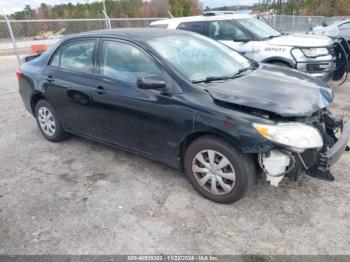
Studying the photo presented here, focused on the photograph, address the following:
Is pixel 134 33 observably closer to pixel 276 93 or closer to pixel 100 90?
pixel 100 90

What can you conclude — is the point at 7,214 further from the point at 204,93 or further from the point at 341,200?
the point at 341,200

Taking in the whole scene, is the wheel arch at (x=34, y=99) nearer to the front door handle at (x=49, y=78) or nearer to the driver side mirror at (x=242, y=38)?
the front door handle at (x=49, y=78)

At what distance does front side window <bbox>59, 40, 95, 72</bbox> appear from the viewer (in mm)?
3924

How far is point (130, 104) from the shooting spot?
136 inches

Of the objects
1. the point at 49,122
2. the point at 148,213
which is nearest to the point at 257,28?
the point at 49,122

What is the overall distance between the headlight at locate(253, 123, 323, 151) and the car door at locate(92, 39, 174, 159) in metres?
0.98

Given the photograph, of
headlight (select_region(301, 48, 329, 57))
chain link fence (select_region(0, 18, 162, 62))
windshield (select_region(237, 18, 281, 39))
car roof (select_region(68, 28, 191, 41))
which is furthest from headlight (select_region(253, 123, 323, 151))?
chain link fence (select_region(0, 18, 162, 62))

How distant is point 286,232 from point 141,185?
1.64 metres

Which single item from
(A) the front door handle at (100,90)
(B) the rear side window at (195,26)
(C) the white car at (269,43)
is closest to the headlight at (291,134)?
(A) the front door handle at (100,90)

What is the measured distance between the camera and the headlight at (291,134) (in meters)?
2.63

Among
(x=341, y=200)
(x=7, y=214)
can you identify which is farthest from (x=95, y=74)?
(x=341, y=200)

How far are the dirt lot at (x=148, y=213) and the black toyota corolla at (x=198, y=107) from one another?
1.03 ft

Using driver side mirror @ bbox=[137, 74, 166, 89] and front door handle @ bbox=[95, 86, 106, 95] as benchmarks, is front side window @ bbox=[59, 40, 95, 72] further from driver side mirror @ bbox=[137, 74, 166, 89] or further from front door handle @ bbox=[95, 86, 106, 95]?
driver side mirror @ bbox=[137, 74, 166, 89]

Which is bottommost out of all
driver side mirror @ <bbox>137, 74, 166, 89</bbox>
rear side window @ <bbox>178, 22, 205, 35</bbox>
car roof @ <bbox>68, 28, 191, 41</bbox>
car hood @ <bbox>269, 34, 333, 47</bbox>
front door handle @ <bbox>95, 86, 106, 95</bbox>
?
front door handle @ <bbox>95, 86, 106, 95</bbox>
